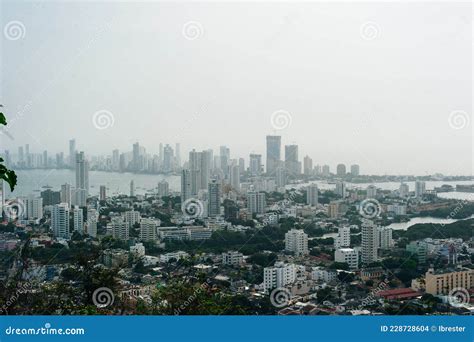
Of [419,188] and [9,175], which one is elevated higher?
[9,175]

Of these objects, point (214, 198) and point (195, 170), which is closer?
point (195, 170)

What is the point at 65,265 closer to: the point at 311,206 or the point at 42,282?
the point at 42,282

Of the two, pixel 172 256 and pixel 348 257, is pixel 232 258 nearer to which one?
pixel 172 256

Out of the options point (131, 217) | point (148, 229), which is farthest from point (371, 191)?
point (131, 217)

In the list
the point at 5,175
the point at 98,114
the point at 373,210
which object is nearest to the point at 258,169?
the point at 373,210

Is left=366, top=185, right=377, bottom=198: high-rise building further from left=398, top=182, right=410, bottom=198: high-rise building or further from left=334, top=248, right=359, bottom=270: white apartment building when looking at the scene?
left=334, top=248, right=359, bottom=270: white apartment building

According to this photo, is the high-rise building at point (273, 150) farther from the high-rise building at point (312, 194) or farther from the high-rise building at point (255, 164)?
the high-rise building at point (312, 194)
